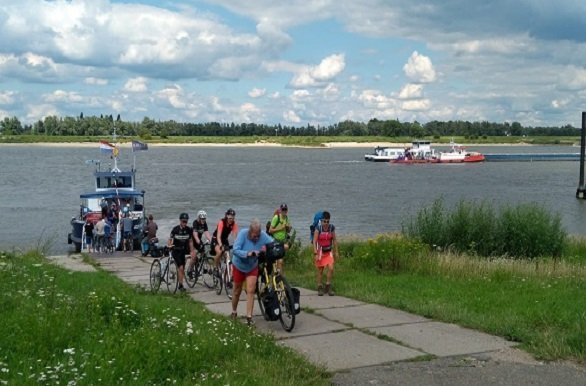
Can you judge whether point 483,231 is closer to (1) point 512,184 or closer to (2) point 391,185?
(2) point 391,185

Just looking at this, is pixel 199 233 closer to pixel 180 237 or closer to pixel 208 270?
pixel 180 237

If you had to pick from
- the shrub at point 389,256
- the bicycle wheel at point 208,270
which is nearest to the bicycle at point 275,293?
the bicycle wheel at point 208,270

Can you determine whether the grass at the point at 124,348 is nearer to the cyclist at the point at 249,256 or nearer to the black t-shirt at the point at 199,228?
the cyclist at the point at 249,256

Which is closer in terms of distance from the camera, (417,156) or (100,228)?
(100,228)

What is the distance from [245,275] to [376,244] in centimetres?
751

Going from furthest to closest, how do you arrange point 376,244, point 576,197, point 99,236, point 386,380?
point 576,197
point 99,236
point 376,244
point 386,380

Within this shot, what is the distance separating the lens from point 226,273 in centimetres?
1445

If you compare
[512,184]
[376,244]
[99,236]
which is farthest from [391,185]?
[376,244]

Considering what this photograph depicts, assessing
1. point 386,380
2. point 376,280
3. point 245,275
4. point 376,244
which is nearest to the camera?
point 386,380

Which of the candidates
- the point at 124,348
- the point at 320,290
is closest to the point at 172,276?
the point at 320,290

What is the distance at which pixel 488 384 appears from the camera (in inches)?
305

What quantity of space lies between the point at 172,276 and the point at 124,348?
7.79 metres

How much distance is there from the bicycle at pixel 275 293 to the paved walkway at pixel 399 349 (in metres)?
0.20

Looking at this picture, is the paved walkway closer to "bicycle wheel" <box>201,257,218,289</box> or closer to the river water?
"bicycle wheel" <box>201,257,218,289</box>
